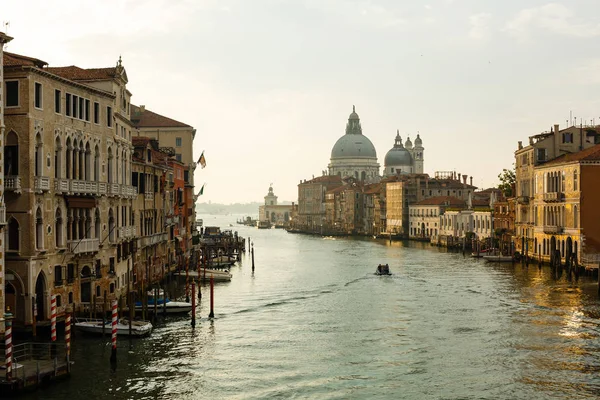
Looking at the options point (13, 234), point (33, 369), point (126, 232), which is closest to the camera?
point (33, 369)

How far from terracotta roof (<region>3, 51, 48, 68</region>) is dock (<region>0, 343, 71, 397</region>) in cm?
781

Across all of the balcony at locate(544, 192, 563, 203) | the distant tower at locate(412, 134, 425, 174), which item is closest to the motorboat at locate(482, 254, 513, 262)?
the balcony at locate(544, 192, 563, 203)

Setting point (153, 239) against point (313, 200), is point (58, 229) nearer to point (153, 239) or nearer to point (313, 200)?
point (153, 239)

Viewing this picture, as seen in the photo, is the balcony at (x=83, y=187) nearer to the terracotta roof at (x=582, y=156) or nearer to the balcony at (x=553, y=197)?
the terracotta roof at (x=582, y=156)

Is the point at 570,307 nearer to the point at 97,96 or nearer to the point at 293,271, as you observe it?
the point at 97,96

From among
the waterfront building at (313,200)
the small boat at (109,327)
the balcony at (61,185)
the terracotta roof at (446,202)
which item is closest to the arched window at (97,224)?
the balcony at (61,185)

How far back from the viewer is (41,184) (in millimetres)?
24578

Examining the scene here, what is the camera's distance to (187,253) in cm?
5134

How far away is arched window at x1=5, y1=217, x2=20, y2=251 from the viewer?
950 inches

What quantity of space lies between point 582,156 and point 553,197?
3612mm

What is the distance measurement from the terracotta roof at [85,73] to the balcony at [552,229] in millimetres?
28523

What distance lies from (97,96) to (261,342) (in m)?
9.96

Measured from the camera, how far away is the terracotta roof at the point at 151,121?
54.9 meters

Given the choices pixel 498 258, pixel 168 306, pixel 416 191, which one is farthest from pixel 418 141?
pixel 168 306
